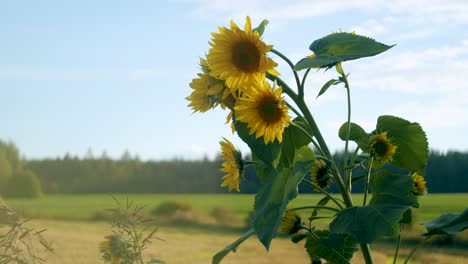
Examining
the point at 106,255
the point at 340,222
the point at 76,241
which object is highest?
the point at 340,222

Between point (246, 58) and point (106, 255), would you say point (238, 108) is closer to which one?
point (246, 58)

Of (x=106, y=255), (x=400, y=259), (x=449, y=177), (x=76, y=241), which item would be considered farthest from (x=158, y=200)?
(x=106, y=255)

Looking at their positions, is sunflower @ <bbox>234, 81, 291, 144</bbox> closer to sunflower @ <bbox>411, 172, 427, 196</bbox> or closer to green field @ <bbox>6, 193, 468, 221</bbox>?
sunflower @ <bbox>411, 172, 427, 196</bbox>

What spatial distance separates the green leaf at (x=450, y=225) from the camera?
1337 millimetres

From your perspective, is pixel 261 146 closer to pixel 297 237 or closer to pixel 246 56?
pixel 246 56

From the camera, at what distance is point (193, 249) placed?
6820mm

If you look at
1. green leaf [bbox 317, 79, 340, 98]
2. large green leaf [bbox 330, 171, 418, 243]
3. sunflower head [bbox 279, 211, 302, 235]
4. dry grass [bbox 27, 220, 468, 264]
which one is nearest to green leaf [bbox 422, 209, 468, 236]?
large green leaf [bbox 330, 171, 418, 243]

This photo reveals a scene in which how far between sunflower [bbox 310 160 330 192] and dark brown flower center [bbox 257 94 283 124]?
24cm

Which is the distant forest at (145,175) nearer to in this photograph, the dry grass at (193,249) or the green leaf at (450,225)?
the dry grass at (193,249)

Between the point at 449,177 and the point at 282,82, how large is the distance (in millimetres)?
6428

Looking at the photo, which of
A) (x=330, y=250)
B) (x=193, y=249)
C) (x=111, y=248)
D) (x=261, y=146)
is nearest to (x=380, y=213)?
(x=261, y=146)

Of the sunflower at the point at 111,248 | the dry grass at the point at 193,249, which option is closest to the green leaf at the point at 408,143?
the sunflower at the point at 111,248

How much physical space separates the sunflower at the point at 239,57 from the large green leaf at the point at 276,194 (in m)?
0.18

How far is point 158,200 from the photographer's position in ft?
33.3
